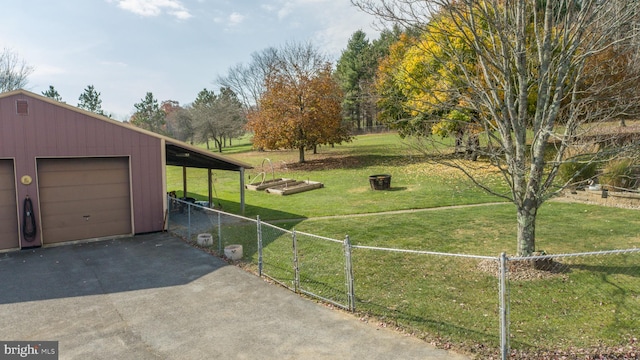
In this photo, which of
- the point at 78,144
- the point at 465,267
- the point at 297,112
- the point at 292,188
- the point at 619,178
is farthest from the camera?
the point at 297,112

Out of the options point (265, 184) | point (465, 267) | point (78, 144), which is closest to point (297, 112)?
point (265, 184)

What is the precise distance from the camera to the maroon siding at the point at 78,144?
10.9 m

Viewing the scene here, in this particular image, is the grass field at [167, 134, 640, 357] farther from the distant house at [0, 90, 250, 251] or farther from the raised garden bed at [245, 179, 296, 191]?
the distant house at [0, 90, 250, 251]

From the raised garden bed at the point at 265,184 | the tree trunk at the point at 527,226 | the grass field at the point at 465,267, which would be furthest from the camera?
the raised garden bed at the point at 265,184

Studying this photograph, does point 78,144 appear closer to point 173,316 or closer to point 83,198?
point 83,198

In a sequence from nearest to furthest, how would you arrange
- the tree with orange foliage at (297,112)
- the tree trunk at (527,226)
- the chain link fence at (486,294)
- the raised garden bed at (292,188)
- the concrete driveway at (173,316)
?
the chain link fence at (486,294), the concrete driveway at (173,316), the tree trunk at (527,226), the raised garden bed at (292,188), the tree with orange foliage at (297,112)

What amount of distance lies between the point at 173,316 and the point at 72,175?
7586 mm

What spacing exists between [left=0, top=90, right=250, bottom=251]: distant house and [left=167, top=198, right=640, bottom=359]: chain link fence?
4.39 metres

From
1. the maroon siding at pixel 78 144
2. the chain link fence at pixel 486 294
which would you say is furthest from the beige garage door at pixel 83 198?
the chain link fence at pixel 486 294

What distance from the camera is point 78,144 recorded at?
1174 centimetres

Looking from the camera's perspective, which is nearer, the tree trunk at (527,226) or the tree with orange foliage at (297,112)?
the tree trunk at (527,226)

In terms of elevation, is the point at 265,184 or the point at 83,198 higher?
the point at 83,198

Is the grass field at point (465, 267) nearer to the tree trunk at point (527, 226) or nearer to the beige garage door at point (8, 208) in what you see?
the tree trunk at point (527, 226)

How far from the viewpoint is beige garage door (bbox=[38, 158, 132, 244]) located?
38.3ft
